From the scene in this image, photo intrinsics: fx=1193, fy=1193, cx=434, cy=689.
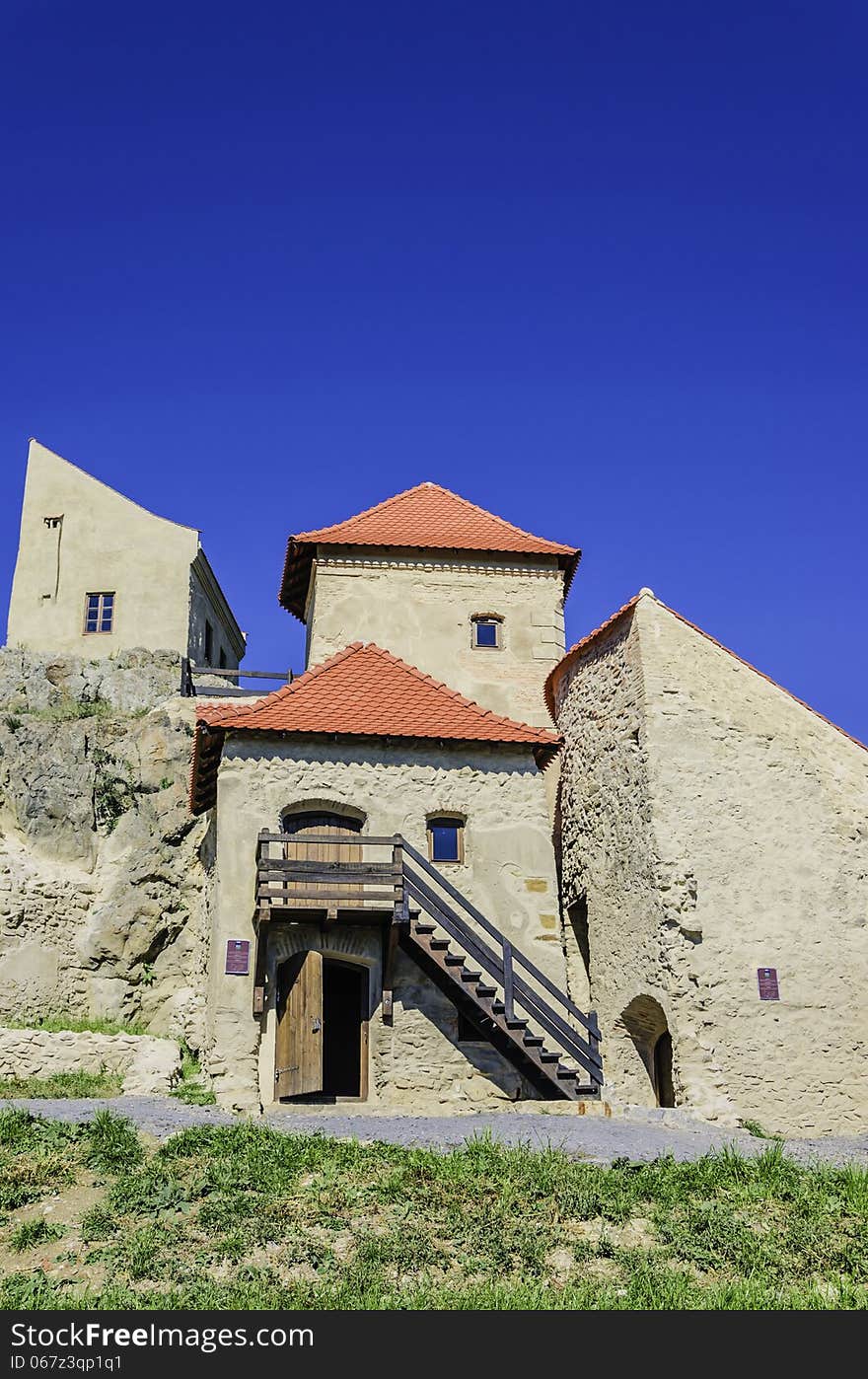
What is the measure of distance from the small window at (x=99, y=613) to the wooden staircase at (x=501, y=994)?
15186mm

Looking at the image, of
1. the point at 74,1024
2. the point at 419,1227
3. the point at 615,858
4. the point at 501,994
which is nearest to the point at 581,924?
the point at 615,858

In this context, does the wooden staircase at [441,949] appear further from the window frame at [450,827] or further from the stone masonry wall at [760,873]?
the stone masonry wall at [760,873]

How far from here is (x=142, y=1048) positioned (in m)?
18.7

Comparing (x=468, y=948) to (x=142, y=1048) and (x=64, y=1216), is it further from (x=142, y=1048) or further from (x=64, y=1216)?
(x=64, y=1216)

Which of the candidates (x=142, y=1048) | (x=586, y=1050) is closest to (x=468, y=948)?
(x=586, y=1050)

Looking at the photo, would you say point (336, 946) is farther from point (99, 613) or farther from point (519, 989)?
point (99, 613)

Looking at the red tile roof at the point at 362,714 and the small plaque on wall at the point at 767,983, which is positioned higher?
the red tile roof at the point at 362,714

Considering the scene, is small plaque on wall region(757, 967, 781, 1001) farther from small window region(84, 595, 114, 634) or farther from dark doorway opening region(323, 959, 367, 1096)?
small window region(84, 595, 114, 634)

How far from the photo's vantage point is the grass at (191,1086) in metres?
16.4

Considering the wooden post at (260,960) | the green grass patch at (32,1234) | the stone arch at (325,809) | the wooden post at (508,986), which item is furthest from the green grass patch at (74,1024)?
the green grass patch at (32,1234)

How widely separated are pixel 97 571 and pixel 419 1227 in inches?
936

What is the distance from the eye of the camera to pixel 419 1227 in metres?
10.5

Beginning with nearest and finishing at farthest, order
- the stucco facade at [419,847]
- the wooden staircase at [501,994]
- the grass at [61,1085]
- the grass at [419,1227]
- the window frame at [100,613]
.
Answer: the grass at [419,1227], the grass at [61,1085], the wooden staircase at [501,994], the stucco facade at [419,847], the window frame at [100,613]

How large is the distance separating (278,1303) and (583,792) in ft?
43.2
